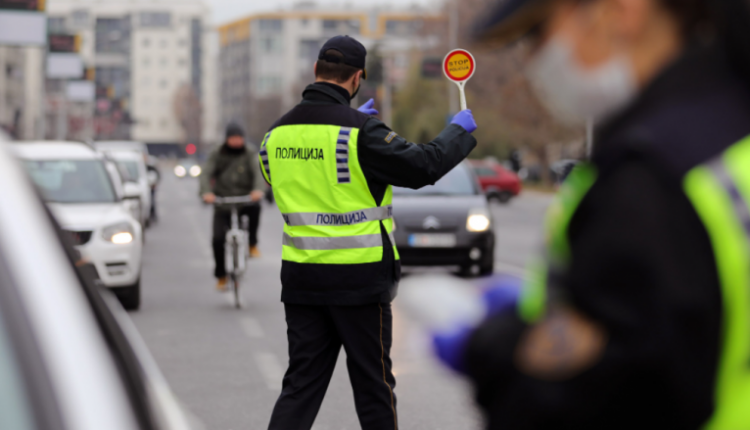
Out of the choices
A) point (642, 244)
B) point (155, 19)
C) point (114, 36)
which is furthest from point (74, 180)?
point (155, 19)

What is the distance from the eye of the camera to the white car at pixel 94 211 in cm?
1029

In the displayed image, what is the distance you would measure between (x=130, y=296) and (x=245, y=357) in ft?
9.69

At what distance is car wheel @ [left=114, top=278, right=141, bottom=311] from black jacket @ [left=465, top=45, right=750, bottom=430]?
31.1 feet

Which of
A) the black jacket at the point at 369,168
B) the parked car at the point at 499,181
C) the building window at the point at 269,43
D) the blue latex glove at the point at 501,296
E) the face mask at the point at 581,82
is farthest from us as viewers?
the building window at the point at 269,43

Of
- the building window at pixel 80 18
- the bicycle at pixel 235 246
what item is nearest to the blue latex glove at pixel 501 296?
the bicycle at pixel 235 246

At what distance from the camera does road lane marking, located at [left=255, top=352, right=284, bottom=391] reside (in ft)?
23.3

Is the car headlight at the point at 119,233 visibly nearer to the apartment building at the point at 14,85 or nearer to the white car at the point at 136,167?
the white car at the point at 136,167

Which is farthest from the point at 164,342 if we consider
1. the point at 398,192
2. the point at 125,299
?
the point at 398,192

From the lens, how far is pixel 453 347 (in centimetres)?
162

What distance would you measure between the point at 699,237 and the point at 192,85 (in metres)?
182

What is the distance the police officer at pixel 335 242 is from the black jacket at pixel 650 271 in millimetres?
2608

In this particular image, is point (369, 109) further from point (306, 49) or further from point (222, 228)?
point (306, 49)

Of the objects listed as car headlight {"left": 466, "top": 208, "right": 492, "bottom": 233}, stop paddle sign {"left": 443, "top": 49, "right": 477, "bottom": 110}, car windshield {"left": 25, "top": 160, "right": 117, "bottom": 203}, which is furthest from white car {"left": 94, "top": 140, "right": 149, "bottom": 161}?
stop paddle sign {"left": 443, "top": 49, "right": 477, "bottom": 110}

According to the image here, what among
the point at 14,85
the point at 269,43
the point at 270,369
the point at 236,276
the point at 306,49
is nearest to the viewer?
the point at 270,369
